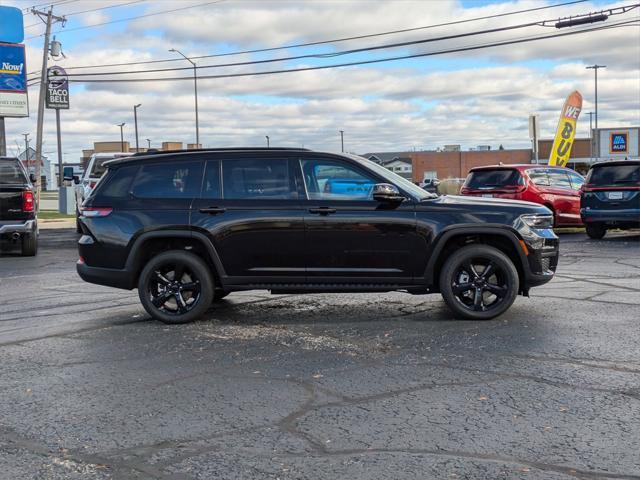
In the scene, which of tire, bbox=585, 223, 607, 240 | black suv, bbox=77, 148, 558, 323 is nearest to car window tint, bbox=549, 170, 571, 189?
tire, bbox=585, 223, 607, 240

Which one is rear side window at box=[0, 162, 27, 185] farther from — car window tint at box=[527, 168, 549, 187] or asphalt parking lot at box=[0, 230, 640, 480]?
car window tint at box=[527, 168, 549, 187]

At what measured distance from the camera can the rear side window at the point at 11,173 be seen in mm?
14655

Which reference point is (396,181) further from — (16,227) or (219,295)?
(16,227)

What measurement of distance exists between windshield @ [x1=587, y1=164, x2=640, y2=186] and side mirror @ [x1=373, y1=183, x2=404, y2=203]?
10659 millimetres

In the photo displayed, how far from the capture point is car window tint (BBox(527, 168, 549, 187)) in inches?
708

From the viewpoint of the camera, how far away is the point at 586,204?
1691cm

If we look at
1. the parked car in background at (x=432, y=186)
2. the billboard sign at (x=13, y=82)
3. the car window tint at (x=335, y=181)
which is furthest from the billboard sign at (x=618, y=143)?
the car window tint at (x=335, y=181)

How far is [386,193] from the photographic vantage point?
7.59 metres

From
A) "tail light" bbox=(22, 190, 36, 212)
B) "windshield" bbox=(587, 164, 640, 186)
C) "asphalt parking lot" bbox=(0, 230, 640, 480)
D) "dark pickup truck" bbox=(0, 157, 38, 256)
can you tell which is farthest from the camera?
"windshield" bbox=(587, 164, 640, 186)

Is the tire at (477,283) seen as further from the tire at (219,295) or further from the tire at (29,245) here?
the tire at (29,245)

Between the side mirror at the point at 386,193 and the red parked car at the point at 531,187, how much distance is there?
10578mm

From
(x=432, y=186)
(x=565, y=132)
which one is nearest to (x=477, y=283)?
(x=432, y=186)

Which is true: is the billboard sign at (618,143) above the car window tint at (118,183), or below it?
above

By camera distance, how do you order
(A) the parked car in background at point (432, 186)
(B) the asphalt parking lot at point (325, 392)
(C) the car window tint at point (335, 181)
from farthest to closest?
1. (A) the parked car in background at point (432, 186)
2. (C) the car window tint at point (335, 181)
3. (B) the asphalt parking lot at point (325, 392)
